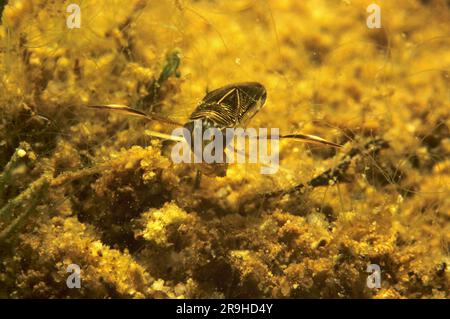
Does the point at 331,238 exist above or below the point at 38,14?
below

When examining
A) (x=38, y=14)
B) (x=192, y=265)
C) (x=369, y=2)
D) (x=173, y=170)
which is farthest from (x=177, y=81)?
(x=369, y=2)

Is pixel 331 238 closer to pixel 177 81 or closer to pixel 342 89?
pixel 342 89

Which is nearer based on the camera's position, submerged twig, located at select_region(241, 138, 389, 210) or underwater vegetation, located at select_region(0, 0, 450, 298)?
underwater vegetation, located at select_region(0, 0, 450, 298)

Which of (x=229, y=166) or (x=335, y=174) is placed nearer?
(x=229, y=166)

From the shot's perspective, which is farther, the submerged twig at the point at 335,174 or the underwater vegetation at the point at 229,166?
the submerged twig at the point at 335,174
